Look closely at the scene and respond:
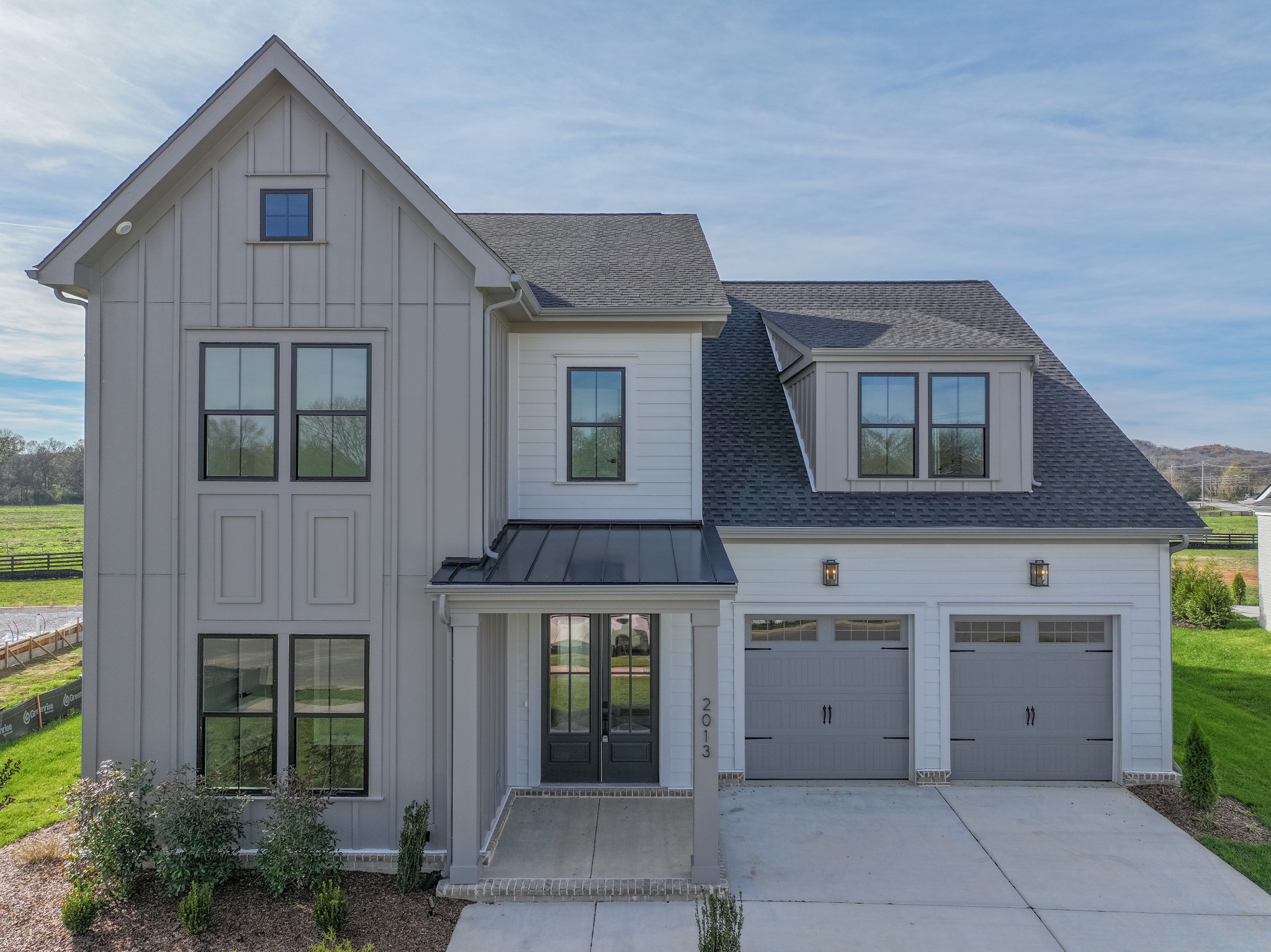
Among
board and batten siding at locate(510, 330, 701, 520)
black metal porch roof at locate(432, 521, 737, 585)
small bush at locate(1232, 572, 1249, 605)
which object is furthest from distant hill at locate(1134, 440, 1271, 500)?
black metal porch roof at locate(432, 521, 737, 585)

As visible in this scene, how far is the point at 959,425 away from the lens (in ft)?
34.5

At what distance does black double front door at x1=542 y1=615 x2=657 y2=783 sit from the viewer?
9.53m

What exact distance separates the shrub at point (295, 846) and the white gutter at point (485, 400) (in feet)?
10.4

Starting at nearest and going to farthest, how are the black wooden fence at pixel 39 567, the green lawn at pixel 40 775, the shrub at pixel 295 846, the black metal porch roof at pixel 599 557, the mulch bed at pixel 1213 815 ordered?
the shrub at pixel 295 846
the black metal porch roof at pixel 599 557
the mulch bed at pixel 1213 815
the green lawn at pixel 40 775
the black wooden fence at pixel 39 567

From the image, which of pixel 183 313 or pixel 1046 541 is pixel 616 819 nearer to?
pixel 1046 541

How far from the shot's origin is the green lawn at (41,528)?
40.8 meters

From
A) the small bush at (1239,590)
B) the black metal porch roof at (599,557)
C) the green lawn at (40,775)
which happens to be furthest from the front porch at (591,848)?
the small bush at (1239,590)

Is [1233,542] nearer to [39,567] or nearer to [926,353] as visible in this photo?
[926,353]

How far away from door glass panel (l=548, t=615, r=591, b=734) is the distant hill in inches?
2041

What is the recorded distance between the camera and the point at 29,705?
1164 cm

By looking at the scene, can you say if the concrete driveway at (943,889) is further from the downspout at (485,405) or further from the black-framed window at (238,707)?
the downspout at (485,405)

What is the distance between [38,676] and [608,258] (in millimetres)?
15431

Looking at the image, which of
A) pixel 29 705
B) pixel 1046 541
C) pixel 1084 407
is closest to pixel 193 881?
pixel 29 705

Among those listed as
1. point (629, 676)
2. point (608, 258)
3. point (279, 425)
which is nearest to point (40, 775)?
point (279, 425)
